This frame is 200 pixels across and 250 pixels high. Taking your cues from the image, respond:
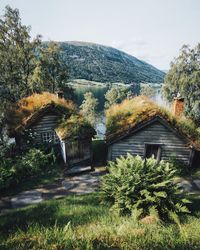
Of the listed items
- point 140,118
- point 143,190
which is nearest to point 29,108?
point 140,118

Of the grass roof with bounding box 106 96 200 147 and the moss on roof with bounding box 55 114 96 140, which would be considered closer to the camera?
the moss on roof with bounding box 55 114 96 140

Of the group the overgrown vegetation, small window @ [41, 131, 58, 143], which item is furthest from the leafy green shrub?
small window @ [41, 131, 58, 143]

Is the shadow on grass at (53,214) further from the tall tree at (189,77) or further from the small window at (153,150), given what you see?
the tall tree at (189,77)

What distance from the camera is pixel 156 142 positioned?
719 inches

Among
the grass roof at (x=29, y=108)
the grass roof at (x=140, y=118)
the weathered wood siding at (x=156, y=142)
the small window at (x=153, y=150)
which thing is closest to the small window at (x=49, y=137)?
the grass roof at (x=29, y=108)

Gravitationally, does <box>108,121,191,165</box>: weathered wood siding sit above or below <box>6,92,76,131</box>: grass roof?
→ below

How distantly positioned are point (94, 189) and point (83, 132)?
485cm

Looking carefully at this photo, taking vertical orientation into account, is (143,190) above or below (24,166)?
above

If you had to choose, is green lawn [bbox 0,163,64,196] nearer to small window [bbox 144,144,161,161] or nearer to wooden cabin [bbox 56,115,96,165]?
wooden cabin [bbox 56,115,96,165]

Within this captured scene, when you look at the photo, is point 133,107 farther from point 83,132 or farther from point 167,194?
point 167,194

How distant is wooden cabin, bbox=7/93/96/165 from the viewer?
714 inches

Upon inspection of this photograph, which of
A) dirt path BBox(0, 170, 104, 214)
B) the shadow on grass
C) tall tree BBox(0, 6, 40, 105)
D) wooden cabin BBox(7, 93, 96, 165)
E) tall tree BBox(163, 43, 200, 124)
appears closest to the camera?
the shadow on grass

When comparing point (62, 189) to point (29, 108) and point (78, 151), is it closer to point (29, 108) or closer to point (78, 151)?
point (78, 151)

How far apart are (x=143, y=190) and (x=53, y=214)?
4454 mm
